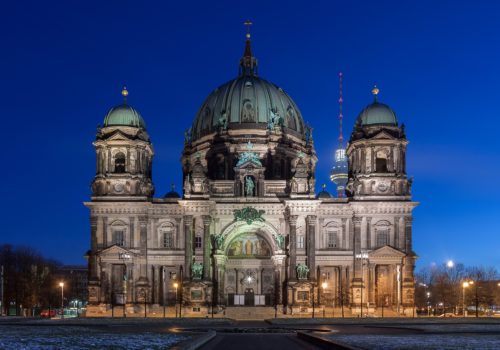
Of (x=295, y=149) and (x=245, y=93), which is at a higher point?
(x=245, y=93)

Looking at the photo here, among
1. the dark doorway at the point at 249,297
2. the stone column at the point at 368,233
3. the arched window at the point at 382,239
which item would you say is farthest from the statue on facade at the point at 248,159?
the arched window at the point at 382,239

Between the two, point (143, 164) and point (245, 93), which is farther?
point (245, 93)

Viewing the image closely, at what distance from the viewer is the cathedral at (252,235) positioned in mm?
108312

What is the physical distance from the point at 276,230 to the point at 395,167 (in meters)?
17.6

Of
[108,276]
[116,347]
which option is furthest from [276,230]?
[116,347]

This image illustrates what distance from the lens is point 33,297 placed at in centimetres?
13825

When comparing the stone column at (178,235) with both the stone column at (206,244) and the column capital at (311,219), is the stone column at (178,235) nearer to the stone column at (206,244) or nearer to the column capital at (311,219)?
the stone column at (206,244)

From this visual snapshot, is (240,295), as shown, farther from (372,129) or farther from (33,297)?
(33,297)

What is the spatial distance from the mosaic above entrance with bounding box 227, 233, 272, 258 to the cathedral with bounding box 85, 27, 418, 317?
0.14 m

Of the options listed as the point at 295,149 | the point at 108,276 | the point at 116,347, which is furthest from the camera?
the point at 295,149

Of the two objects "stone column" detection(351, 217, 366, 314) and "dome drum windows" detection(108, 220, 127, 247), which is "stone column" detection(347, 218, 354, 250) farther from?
"dome drum windows" detection(108, 220, 127, 247)

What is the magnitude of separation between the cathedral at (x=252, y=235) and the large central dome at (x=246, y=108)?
39.6 ft

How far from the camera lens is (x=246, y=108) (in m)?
126

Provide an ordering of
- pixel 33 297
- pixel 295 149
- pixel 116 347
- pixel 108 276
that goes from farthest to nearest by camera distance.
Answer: pixel 33 297 < pixel 295 149 < pixel 108 276 < pixel 116 347
